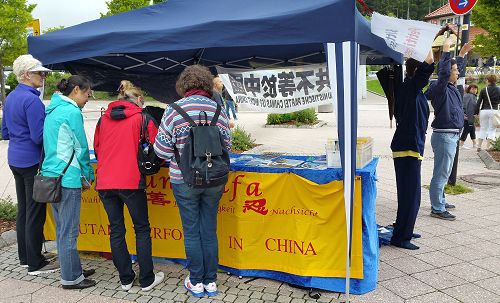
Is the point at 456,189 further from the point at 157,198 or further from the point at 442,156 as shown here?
the point at 157,198

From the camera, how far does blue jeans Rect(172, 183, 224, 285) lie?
318cm

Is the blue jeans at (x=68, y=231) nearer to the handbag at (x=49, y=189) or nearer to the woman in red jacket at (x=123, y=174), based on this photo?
the handbag at (x=49, y=189)

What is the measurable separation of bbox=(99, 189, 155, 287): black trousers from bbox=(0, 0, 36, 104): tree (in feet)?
68.2

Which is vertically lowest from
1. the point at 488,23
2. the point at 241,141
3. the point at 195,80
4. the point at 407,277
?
the point at 407,277

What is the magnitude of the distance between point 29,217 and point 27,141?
703mm

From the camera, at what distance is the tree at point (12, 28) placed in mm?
21016

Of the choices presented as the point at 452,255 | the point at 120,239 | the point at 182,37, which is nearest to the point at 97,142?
the point at 120,239

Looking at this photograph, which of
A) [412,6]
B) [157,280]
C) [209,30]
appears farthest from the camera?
[412,6]

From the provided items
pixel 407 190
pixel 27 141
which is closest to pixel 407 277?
pixel 407 190

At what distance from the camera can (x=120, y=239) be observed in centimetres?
340

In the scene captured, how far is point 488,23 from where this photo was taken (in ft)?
54.5

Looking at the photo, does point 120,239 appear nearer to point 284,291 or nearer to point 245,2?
point 284,291

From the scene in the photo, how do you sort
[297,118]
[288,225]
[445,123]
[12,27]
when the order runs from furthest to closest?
[12,27], [297,118], [445,123], [288,225]

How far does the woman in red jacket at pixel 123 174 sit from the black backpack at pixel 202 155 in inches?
16.4
